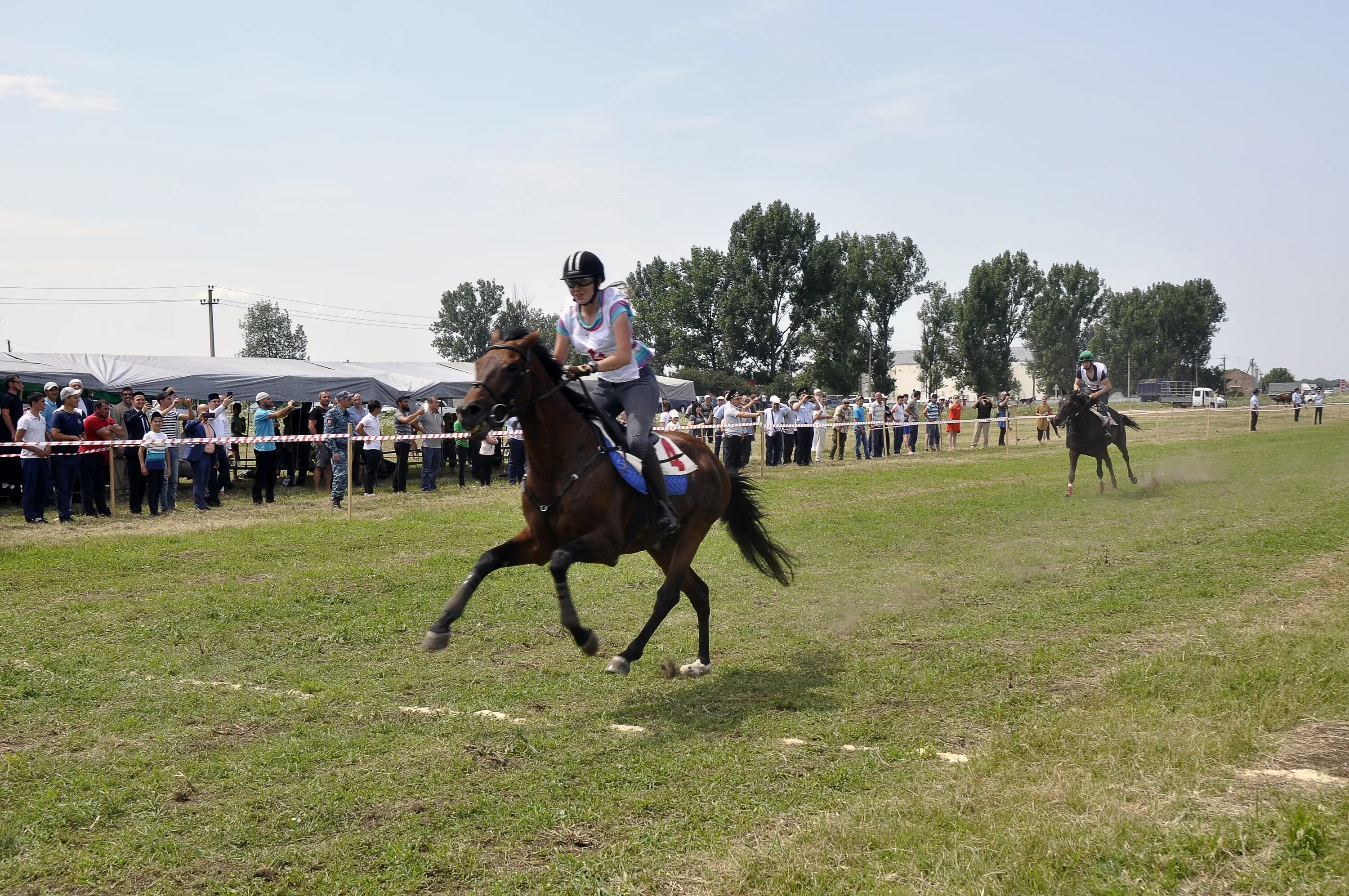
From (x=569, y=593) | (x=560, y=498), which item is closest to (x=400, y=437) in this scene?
(x=560, y=498)

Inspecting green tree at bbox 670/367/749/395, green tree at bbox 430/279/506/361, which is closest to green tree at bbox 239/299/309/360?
green tree at bbox 430/279/506/361

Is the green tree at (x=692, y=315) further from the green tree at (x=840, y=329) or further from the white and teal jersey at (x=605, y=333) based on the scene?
the white and teal jersey at (x=605, y=333)

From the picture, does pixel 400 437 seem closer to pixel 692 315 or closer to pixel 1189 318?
pixel 692 315

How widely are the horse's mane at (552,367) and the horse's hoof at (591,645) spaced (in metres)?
1.64

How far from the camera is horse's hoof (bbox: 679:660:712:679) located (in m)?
7.79

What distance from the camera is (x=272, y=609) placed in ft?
33.2

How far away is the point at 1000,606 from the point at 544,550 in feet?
16.3

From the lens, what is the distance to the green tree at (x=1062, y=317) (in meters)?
94.0

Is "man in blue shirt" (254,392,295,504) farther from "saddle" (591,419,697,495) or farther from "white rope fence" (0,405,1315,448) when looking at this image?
"saddle" (591,419,697,495)

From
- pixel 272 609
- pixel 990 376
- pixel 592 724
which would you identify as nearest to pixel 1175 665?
pixel 592 724

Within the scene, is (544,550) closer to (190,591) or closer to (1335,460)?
(190,591)

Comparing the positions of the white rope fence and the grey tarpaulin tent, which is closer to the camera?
the white rope fence

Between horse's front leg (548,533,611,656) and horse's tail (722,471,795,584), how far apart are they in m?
2.34

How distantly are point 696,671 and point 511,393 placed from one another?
2.66 metres
